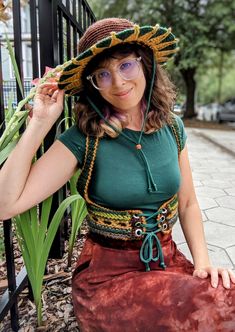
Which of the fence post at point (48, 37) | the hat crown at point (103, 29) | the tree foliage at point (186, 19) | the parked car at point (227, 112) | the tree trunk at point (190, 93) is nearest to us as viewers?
the hat crown at point (103, 29)

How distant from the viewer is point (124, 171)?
1202 millimetres

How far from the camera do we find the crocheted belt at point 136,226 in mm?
1229

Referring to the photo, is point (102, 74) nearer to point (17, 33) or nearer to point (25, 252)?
point (17, 33)

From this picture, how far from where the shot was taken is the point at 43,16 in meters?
1.69

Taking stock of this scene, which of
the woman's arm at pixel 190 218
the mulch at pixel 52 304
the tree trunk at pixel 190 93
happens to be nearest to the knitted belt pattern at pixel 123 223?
the woman's arm at pixel 190 218

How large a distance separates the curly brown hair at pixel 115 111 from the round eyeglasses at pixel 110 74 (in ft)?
0.07

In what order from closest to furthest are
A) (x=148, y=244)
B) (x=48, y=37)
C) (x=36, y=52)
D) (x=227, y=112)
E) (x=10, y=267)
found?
1. (x=148, y=244)
2. (x=10, y=267)
3. (x=36, y=52)
4. (x=48, y=37)
5. (x=227, y=112)

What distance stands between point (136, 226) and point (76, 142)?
0.36m

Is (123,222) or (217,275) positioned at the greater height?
(123,222)

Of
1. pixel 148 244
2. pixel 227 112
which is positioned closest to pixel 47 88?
pixel 148 244

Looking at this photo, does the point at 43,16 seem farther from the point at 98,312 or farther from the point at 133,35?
the point at 98,312

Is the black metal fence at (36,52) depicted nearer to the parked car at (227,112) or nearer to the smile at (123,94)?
the smile at (123,94)

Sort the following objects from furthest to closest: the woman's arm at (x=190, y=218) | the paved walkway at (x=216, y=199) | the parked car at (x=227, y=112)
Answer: the parked car at (x=227, y=112), the paved walkway at (x=216, y=199), the woman's arm at (x=190, y=218)

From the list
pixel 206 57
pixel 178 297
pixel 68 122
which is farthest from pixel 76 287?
pixel 206 57
